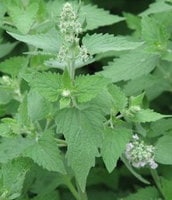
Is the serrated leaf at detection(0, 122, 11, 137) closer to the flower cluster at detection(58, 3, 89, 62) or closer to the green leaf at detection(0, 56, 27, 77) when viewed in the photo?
the flower cluster at detection(58, 3, 89, 62)

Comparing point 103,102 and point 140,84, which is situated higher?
point 103,102

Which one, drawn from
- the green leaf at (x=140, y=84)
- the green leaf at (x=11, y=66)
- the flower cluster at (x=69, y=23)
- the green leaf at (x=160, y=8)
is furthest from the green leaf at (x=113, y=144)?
the green leaf at (x=160, y=8)

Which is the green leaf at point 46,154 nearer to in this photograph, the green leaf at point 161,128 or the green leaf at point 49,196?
the green leaf at point 49,196

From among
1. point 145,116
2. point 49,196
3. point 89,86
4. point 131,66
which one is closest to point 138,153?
point 145,116

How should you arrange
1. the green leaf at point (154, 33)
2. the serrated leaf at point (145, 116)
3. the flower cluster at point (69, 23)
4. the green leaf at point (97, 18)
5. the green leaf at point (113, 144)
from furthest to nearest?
the green leaf at point (97, 18)
the green leaf at point (154, 33)
the serrated leaf at point (145, 116)
the green leaf at point (113, 144)
the flower cluster at point (69, 23)

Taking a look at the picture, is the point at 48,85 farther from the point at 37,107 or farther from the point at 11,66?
the point at 11,66

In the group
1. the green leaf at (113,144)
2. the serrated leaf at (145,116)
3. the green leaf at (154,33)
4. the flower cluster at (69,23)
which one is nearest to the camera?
the flower cluster at (69,23)

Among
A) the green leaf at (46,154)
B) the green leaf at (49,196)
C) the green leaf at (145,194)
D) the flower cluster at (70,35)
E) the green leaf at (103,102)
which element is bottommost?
the green leaf at (145,194)
